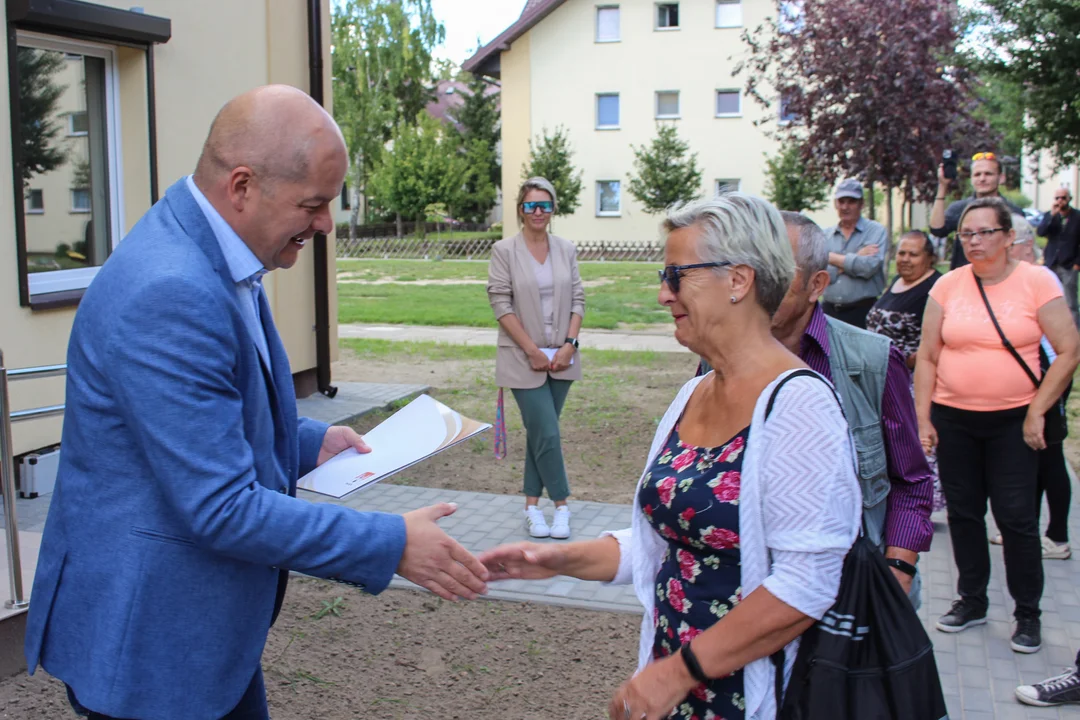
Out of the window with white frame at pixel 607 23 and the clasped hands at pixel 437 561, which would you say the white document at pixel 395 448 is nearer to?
the clasped hands at pixel 437 561

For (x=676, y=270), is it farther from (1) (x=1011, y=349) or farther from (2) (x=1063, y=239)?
(2) (x=1063, y=239)

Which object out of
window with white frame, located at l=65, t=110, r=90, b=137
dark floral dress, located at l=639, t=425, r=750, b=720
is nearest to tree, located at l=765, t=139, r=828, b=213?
window with white frame, located at l=65, t=110, r=90, b=137

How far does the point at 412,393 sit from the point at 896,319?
5638 millimetres

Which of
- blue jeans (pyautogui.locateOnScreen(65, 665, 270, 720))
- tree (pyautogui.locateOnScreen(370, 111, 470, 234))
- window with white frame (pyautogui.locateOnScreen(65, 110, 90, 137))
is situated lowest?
blue jeans (pyautogui.locateOnScreen(65, 665, 270, 720))

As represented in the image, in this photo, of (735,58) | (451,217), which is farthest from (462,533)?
(451,217)

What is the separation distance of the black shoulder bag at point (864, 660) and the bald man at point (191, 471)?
32.0 inches

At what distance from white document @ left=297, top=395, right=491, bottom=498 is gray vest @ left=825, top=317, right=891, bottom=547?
3.19ft

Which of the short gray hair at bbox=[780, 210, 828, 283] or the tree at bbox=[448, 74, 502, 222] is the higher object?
the tree at bbox=[448, 74, 502, 222]

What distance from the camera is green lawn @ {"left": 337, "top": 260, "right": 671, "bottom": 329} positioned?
17828 mm

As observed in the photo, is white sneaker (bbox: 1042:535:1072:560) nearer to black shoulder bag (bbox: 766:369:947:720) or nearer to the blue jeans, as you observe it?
black shoulder bag (bbox: 766:369:947:720)

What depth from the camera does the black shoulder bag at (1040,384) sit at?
4715mm

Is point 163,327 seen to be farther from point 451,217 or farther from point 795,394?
point 451,217

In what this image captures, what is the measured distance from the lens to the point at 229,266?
213 centimetres

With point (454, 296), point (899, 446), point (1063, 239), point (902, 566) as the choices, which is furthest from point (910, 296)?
point (454, 296)
